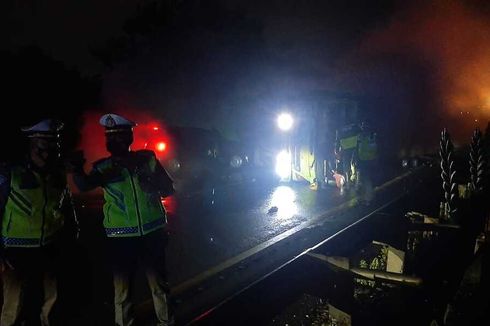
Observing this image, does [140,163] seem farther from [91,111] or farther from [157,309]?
[91,111]

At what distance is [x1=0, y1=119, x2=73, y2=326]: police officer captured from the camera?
3.38 metres

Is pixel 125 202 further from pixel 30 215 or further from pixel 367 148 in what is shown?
pixel 367 148

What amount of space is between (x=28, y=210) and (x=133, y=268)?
3.32 ft

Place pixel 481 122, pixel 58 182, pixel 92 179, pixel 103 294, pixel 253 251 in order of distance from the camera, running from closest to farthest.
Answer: pixel 92 179
pixel 58 182
pixel 103 294
pixel 253 251
pixel 481 122

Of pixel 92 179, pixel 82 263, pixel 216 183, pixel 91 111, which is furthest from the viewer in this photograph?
pixel 91 111

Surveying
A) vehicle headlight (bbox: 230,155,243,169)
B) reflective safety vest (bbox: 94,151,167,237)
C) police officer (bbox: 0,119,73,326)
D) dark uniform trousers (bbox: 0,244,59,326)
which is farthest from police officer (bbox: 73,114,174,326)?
vehicle headlight (bbox: 230,155,243,169)

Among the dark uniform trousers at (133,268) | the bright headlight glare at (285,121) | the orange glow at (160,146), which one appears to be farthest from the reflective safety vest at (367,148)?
the dark uniform trousers at (133,268)

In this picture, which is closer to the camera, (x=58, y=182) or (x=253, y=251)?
(x=58, y=182)

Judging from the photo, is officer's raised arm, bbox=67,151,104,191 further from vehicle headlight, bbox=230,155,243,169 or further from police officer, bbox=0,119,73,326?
vehicle headlight, bbox=230,155,243,169

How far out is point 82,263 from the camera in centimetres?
578

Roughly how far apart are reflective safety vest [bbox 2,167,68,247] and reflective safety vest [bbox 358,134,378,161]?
9811 millimetres

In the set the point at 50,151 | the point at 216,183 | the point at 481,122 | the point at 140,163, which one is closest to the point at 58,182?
the point at 50,151

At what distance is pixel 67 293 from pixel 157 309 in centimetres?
176

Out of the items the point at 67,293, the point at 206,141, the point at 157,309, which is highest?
the point at 206,141
